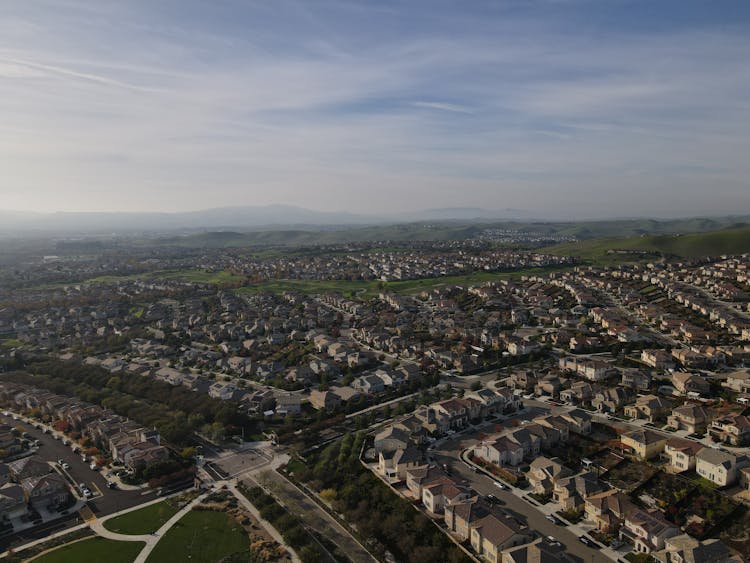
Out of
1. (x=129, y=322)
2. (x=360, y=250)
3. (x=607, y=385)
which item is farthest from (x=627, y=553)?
(x=360, y=250)

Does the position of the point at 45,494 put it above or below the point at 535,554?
below

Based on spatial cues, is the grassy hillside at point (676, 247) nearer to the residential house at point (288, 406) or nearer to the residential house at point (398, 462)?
the residential house at point (288, 406)

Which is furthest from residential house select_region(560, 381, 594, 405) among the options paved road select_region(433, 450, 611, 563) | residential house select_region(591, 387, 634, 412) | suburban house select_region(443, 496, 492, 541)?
suburban house select_region(443, 496, 492, 541)

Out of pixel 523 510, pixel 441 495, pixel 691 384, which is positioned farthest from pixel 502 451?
pixel 691 384

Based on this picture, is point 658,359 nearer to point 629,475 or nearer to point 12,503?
point 629,475

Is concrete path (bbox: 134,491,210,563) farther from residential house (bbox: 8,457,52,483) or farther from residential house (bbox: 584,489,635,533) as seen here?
residential house (bbox: 584,489,635,533)

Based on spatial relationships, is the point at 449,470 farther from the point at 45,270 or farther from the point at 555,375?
the point at 45,270

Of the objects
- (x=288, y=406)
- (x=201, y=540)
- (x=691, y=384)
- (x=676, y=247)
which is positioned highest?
(x=676, y=247)
